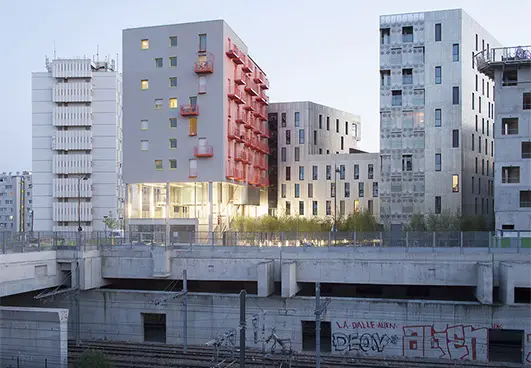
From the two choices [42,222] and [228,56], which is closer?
[228,56]

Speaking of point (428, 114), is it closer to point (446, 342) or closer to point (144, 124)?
point (144, 124)

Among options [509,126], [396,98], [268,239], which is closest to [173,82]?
[396,98]

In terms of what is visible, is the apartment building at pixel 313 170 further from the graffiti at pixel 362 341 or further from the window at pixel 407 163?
the graffiti at pixel 362 341

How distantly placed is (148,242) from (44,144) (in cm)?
7395

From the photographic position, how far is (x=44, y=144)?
108m

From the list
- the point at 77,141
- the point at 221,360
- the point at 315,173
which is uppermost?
the point at 77,141

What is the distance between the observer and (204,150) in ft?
220

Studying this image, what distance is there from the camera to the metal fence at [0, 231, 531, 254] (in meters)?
37.8

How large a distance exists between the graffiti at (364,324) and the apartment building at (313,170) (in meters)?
46.9

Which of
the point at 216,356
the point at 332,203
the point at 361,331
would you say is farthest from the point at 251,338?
the point at 332,203

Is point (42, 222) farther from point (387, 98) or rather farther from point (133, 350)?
point (133, 350)

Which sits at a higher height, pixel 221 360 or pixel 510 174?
pixel 510 174

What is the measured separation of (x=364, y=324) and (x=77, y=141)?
8478 cm

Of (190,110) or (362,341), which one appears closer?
(362,341)
